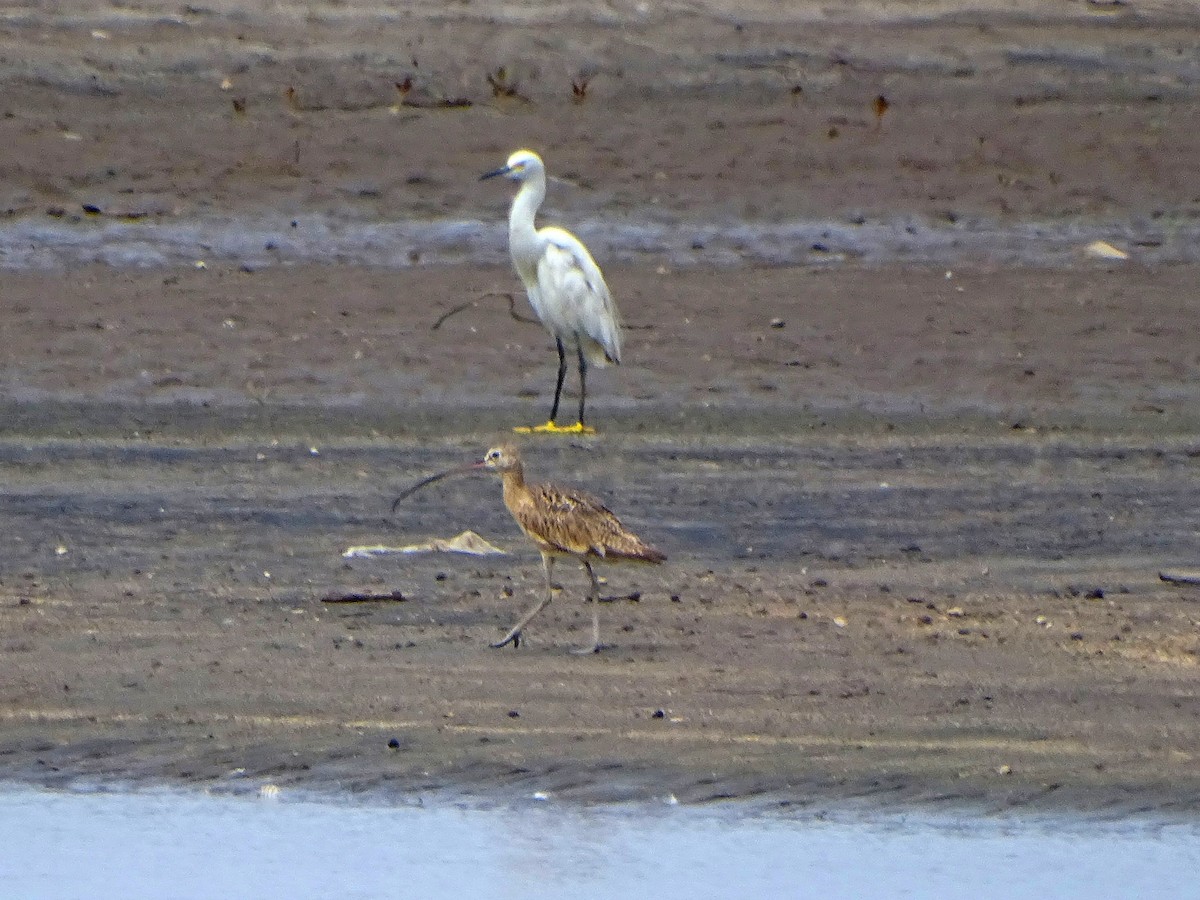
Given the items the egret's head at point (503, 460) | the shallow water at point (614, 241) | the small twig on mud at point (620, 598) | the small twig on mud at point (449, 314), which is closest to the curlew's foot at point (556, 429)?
the small twig on mud at point (449, 314)

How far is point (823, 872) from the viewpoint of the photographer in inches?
251

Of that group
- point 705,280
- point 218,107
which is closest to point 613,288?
point 705,280

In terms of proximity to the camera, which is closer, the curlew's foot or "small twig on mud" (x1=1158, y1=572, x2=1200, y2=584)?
"small twig on mud" (x1=1158, y1=572, x2=1200, y2=584)

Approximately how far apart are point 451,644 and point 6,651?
1.45 metres

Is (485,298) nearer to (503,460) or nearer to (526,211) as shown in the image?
(526,211)

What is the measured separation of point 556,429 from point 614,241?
4.46 metres

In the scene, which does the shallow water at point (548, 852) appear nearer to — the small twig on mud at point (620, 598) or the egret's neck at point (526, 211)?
the small twig on mud at point (620, 598)

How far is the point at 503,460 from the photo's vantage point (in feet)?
27.2

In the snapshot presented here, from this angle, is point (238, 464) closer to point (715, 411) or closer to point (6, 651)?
point (715, 411)

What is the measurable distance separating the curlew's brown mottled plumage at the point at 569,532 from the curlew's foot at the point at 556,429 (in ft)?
15.1

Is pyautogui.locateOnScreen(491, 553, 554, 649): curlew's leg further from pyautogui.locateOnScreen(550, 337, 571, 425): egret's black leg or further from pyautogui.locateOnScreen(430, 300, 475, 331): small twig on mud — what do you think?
pyautogui.locateOnScreen(430, 300, 475, 331): small twig on mud

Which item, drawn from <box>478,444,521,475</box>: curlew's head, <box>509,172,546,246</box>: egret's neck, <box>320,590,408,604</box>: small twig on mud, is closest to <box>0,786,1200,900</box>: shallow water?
<box>478,444,521,475</box>: curlew's head

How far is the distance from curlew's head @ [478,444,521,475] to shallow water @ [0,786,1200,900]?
1.85 metres

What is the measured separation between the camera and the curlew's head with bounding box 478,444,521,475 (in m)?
8.30
